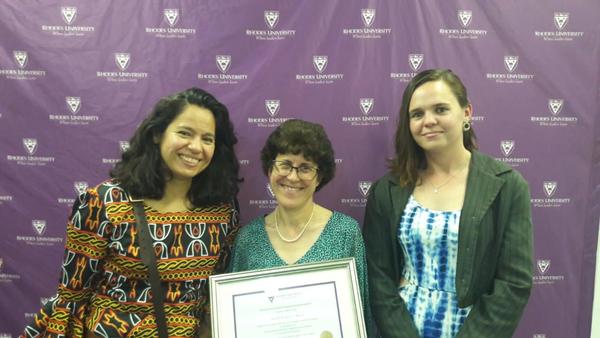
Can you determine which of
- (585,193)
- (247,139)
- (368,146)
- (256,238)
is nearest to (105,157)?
(247,139)

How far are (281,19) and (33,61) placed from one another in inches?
53.6

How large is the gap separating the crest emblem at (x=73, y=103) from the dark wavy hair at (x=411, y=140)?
5.60ft

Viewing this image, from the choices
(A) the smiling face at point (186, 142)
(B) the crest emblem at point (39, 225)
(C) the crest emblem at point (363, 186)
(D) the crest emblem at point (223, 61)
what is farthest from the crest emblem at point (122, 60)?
(C) the crest emblem at point (363, 186)

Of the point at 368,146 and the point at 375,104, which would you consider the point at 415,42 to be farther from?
the point at 368,146

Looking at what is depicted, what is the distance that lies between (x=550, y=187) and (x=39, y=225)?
9.47 feet

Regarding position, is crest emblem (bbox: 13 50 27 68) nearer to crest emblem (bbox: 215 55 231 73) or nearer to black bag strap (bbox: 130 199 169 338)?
crest emblem (bbox: 215 55 231 73)

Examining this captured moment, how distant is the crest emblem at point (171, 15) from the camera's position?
2143mm

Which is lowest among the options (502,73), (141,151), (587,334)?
(587,334)

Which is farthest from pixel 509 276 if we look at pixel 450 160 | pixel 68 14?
pixel 68 14

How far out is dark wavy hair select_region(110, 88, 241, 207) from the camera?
1.62 metres

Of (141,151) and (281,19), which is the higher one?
(281,19)

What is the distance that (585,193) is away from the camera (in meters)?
2.25

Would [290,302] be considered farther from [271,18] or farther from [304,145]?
[271,18]

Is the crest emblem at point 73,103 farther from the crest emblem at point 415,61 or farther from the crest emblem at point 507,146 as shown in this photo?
the crest emblem at point 507,146
